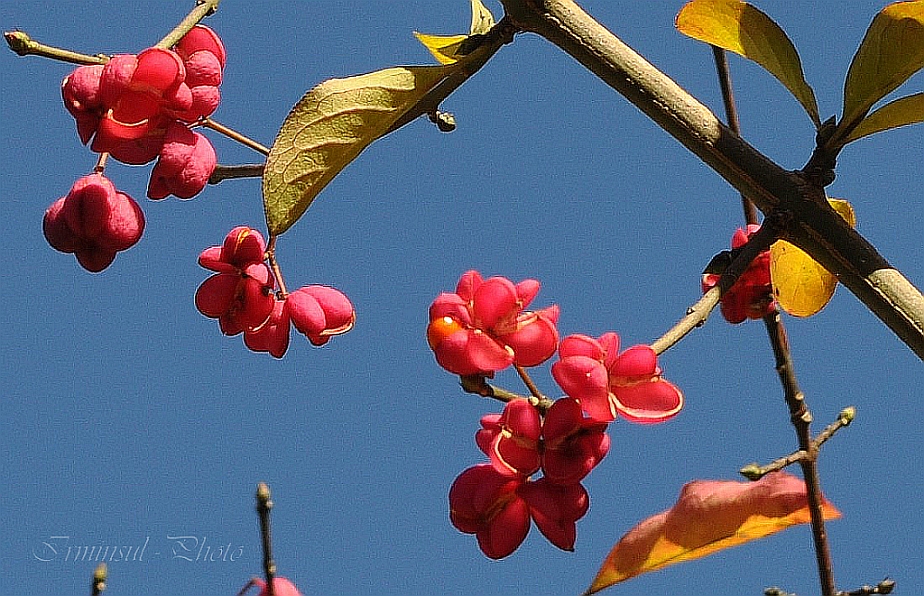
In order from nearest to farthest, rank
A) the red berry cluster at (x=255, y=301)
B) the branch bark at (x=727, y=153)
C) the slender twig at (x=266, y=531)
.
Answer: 1. the branch bark at (x=727, y=153)
2. the slender twig at (x=266, y=531)
3. the red berry cluster at (x=255, y=301)

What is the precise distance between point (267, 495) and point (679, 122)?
355 mm

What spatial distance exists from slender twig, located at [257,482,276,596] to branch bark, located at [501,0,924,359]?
35cm

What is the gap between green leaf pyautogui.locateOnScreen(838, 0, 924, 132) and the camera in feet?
2.29

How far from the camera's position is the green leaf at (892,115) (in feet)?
2.29

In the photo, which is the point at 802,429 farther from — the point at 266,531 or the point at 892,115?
the point at 266,531

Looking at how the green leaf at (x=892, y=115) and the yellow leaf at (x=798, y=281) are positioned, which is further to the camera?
the yellow leaf at (x=798, y=281)

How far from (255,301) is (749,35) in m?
0.50

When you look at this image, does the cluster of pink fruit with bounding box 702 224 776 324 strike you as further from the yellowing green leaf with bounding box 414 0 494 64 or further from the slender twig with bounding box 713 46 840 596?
the yellowing green leaf with bounding box 414 0 494 64

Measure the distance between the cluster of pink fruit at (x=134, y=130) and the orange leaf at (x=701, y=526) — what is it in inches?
18.7

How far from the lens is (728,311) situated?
3.34 feet

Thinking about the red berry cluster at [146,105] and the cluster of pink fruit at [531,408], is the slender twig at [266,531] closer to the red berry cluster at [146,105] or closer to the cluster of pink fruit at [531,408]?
the cluster of pink fruit at [531,408]

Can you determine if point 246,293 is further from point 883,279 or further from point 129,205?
point 883,279

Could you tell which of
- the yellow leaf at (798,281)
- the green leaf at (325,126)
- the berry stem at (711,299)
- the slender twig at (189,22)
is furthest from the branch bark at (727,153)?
the slender twig at (189,22)

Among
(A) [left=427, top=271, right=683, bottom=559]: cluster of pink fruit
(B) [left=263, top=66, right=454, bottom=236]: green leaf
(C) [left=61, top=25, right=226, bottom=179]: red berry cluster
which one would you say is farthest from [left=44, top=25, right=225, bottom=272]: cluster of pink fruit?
(A) [left=427, top=271, right=683, bottom=559]: cluster of pink fruit
